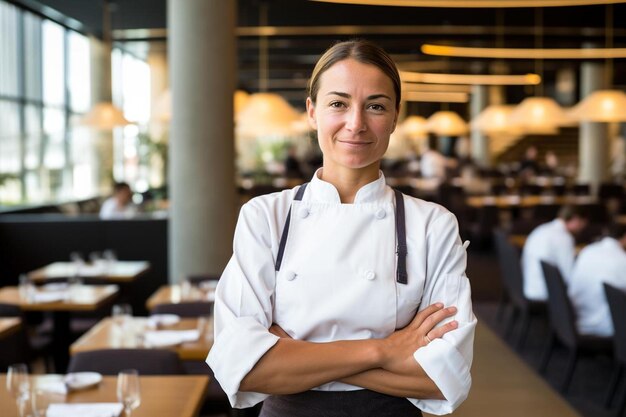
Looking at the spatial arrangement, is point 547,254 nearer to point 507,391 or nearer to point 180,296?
A: point 507,391

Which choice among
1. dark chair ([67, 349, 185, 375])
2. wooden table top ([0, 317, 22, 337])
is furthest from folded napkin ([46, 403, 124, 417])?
wooden table top ([0, 317, 22, 337])

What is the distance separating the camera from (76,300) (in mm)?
5652

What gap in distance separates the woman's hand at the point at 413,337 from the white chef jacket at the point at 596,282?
14.1 feet

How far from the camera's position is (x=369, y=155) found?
5.55 feet

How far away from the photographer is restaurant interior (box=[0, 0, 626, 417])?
14.5ft

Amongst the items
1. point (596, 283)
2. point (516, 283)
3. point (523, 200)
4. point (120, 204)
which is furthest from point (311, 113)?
point (523, 200)

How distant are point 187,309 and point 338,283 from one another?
3.28m

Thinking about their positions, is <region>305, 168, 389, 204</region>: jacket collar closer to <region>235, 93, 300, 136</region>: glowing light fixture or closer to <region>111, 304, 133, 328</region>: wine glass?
<region>111, 304, 133, 328</region>: wine glass

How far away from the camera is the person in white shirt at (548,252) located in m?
6.74

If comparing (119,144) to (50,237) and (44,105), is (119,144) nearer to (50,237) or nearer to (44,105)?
(44,105)

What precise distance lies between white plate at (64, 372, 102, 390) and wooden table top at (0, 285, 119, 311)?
87.0 inches

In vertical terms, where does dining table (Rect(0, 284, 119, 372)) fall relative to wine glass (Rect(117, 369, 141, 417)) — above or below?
below

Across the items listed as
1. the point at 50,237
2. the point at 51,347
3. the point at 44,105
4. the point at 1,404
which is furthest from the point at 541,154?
the point at 1,404

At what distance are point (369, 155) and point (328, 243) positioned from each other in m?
0.18
